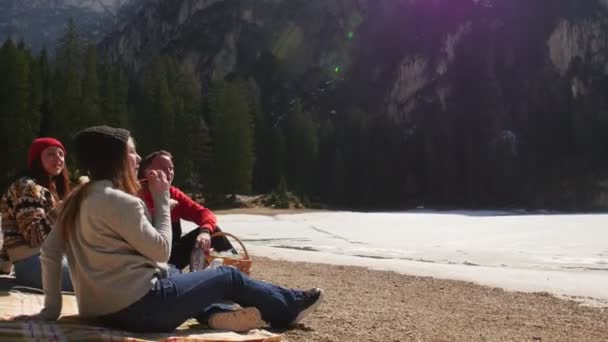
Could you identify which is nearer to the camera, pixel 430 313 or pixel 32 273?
pixel 32 273

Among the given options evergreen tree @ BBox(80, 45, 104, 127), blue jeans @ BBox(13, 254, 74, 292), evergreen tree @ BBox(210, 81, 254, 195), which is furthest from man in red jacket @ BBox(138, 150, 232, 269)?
evergreen tree @ BBox(210, 81, 254, 195)

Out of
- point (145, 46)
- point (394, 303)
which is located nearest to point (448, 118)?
point (145, 46)

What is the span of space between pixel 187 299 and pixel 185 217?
66.4 inches

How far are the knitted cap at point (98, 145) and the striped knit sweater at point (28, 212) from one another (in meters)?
1.29

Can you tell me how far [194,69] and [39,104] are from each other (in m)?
38.9

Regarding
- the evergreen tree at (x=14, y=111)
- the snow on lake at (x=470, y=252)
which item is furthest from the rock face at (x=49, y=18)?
the snow on lake at (x=470, y=252)

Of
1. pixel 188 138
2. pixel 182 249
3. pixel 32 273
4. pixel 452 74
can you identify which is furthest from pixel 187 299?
pixel 452 74

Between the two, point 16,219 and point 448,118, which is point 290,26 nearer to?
point 448,118

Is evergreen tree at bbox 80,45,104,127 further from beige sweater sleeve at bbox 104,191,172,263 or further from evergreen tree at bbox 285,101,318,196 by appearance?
beige sweater sleeve at bbox 104,191,172,263

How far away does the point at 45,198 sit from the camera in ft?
12.8

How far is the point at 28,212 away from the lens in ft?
12.6

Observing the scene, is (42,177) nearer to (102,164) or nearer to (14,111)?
(102,164)

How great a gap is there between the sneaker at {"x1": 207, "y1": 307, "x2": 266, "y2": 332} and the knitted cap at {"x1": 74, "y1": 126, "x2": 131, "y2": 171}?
117 cm

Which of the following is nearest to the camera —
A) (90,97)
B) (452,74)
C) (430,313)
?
(430,313)
